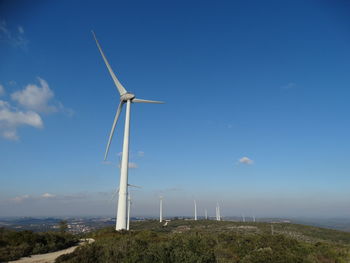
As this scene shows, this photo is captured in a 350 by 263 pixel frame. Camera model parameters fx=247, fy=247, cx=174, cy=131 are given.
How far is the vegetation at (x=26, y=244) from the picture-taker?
16.5 meters

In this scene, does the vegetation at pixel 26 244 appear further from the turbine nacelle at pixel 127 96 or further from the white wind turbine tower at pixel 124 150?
the turbine nacelle at pixel 127 96

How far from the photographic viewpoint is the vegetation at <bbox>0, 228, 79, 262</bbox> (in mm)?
16469

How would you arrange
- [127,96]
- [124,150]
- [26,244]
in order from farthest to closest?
[127,96]
[124,150]
[26,244]

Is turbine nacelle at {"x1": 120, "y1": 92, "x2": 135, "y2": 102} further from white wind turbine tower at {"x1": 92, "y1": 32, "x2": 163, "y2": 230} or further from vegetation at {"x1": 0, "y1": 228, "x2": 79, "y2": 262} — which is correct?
vegetation at {"x1": 0, "y1": 228, "x2": 79, "y2": 262}

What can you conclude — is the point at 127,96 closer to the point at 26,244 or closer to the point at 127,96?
the point at 127,96

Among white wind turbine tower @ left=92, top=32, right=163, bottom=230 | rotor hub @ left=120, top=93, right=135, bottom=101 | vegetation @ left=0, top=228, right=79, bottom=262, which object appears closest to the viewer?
vegetation @ left=0, top=228, right=79, bottom=262

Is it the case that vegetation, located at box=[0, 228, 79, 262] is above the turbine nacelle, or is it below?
below

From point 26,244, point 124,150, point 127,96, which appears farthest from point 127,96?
point 26,244

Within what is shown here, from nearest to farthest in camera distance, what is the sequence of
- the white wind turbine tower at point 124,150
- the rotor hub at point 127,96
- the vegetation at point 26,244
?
the vegetation at point 26,244 < the white wind turbine tower at point 124,150 < the rotor hub at point 127,96

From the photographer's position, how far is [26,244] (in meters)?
18.5

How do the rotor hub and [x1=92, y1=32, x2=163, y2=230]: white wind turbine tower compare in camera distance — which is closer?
[x1=92, y1=32, x2=163, y2=230]: white wind turbine tower

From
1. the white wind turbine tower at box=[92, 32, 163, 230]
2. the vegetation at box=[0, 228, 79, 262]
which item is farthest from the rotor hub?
the vegetation at box=[0, 228, 79, 262]

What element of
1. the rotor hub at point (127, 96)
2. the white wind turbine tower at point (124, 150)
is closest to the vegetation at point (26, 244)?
the white wind turbine tower at point (124, 150)

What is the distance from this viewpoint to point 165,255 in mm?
12734
